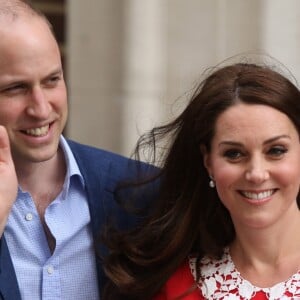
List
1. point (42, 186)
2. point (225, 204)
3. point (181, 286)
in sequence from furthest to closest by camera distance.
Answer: point (42, 186) → point (181, 286) → point (225, 204)

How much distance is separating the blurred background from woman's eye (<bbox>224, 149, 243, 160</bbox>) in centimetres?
233

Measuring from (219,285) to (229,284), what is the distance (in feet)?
0.12

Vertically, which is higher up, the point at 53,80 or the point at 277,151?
the point at 53,80

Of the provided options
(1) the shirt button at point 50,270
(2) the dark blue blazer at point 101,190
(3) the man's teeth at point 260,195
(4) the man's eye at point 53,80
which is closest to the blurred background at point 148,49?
(2) the dark blue blazer at point 101,190

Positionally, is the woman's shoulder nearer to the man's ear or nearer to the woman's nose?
the man's ear

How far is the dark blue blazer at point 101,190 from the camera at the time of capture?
3645 millimetres

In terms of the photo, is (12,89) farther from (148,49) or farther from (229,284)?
(148,49)

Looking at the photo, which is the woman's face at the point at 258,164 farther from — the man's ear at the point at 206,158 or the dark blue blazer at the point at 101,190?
the dark blue blazer at the point at 101,190

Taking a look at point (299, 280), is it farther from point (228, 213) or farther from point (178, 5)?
point (178, 5)

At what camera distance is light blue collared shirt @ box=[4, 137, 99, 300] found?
3.68 metres

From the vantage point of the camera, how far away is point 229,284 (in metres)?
3.55

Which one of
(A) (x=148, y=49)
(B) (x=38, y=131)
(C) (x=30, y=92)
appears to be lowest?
(B) (x=38, y=131)

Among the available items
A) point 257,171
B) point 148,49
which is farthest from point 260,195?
point 148,49

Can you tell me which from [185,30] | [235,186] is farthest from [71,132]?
[235,186]
